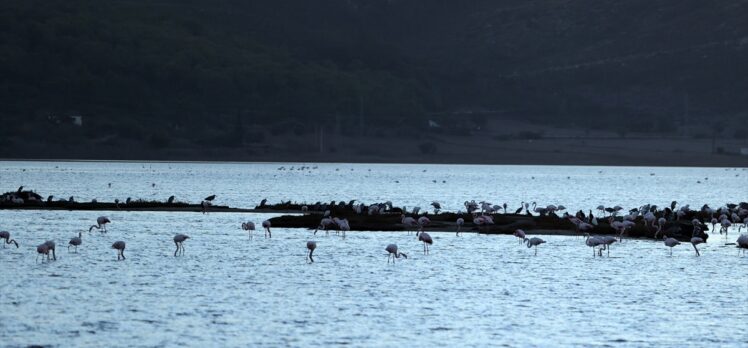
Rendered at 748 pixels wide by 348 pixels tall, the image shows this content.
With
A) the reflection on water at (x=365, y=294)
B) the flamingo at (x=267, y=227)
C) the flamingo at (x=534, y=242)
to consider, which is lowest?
the reflection on water at (x=365, y=294)

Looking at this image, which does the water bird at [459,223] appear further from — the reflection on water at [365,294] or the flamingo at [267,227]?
the flamingo at [267,227]

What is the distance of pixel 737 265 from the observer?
44.0 meters

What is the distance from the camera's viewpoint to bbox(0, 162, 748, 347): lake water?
29.6 m

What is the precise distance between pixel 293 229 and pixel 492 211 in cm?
1184

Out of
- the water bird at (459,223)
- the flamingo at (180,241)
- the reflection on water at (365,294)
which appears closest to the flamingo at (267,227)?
the reflection on water at (365,294)

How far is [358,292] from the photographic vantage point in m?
36.0

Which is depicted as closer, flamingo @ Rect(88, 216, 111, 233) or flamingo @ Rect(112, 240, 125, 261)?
flamingo @ Rect(112, 240, 125, 261)

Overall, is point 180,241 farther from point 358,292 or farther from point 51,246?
point 358,292

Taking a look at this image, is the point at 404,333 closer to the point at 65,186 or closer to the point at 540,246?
the point at 540,246

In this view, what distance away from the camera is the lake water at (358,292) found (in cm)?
2958

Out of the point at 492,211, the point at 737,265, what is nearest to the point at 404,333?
the point at 737,265

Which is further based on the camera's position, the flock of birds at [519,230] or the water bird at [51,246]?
the flock of birds at [519,230]

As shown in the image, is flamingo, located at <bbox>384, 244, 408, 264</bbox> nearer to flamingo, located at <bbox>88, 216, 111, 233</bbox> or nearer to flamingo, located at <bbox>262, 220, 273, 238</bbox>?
flamingo, located at <bbox>262, 220, 273, 238</bbox>

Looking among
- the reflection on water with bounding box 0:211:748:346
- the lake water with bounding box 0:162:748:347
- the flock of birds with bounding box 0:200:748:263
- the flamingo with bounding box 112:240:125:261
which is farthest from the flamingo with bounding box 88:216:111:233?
the flamingo with bounding box 112:240:125:261
